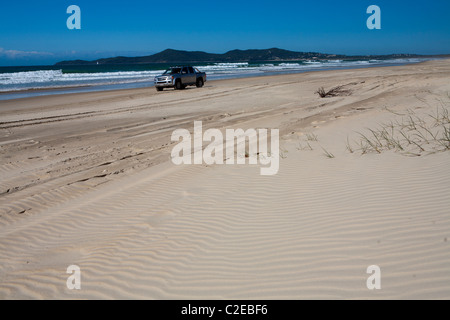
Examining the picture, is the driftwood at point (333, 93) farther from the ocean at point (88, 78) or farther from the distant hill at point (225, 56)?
the distant hill at point (225, 56)

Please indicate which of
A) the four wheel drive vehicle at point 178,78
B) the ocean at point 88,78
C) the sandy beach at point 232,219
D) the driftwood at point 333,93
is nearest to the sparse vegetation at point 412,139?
the sandy beach at point 232,219

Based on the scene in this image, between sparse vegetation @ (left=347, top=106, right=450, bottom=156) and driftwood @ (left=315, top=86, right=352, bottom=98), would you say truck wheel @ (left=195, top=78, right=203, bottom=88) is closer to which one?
driftwood @ (left=315, top=86, right=352, bottom=98)

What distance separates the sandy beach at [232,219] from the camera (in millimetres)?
3273

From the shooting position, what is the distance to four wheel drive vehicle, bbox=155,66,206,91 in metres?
24.0

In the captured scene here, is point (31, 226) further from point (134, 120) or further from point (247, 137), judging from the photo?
point (134, 120)

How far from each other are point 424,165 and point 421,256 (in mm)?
2823

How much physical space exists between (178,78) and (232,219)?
2110cm

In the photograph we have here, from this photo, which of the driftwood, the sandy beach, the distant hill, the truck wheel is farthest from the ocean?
the distant hill

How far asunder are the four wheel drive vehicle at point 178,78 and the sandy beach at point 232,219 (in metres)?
15.0

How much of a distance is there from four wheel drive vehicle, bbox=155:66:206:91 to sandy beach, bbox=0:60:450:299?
15025 millimetres

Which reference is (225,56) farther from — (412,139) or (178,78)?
(412,139)

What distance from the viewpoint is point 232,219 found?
483 cm

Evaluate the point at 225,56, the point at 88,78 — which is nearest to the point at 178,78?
the point at 88,78
